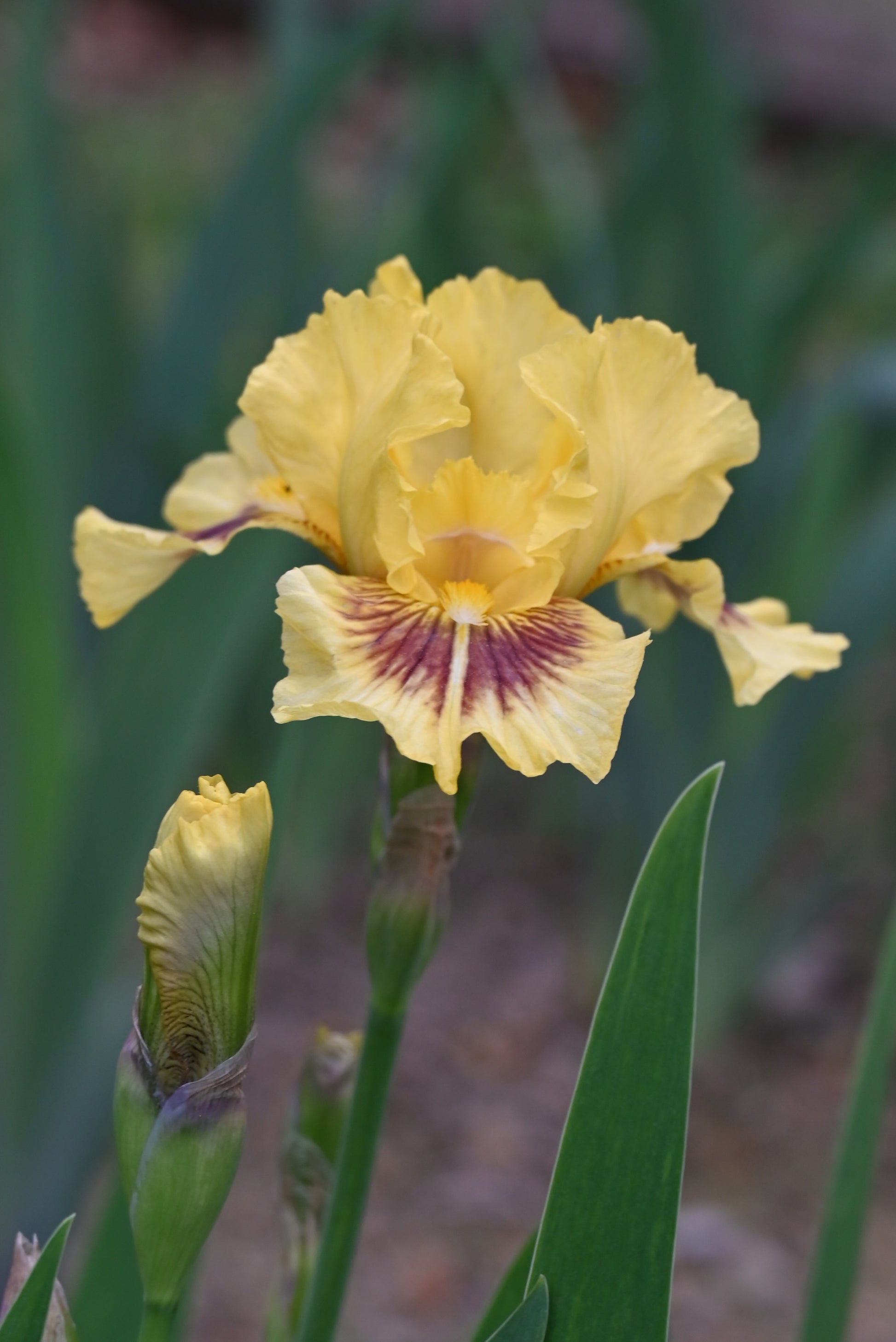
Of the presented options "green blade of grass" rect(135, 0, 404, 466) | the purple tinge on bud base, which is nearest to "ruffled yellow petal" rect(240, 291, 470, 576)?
the purple tinge on bud base

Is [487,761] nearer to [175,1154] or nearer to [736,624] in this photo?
[736,624]

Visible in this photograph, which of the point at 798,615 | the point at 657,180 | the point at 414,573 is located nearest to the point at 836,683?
the point at 798,615

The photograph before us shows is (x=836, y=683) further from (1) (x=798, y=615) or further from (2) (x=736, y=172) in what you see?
(2) (x=736, y=172)

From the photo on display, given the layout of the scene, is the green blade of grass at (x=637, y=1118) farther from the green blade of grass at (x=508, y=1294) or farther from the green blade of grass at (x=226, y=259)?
the green blade of grass at (x=226, y=259)

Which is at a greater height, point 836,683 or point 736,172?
point 736,172

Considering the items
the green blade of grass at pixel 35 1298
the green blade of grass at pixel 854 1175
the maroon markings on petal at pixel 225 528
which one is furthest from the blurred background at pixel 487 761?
the green blade of grass at pixel 35 1298
